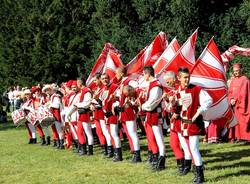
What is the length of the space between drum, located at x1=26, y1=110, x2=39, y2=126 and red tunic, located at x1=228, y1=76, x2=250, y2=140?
5.83 m

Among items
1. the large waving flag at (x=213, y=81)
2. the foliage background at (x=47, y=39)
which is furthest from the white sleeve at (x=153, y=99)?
the foliage background at (x=47, y=39)

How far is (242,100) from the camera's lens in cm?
1385

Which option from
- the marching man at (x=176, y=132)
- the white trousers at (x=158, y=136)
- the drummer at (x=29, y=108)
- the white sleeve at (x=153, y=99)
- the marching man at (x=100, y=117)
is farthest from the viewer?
the drummer at (x=29, y=108)

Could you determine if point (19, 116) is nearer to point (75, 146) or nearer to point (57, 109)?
point (57, 109)

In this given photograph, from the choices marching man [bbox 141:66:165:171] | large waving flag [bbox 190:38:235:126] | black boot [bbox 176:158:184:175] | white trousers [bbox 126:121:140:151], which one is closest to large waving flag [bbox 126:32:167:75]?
white trousers [bbox 126:121:140:151]

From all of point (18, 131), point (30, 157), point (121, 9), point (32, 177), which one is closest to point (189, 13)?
point (121, 9)

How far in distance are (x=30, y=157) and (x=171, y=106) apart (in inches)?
220

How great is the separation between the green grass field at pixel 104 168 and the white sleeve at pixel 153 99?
4.02 feet

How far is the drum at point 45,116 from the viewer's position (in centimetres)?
1572

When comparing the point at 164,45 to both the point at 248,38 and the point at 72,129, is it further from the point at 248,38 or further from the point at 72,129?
the point at 248,38

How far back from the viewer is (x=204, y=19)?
2739 cm

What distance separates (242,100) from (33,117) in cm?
632

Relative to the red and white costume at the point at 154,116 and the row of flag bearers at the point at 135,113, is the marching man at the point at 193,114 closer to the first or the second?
the row of flag bearers at the point at 135,113

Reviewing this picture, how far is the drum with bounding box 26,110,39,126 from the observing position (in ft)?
53.3
